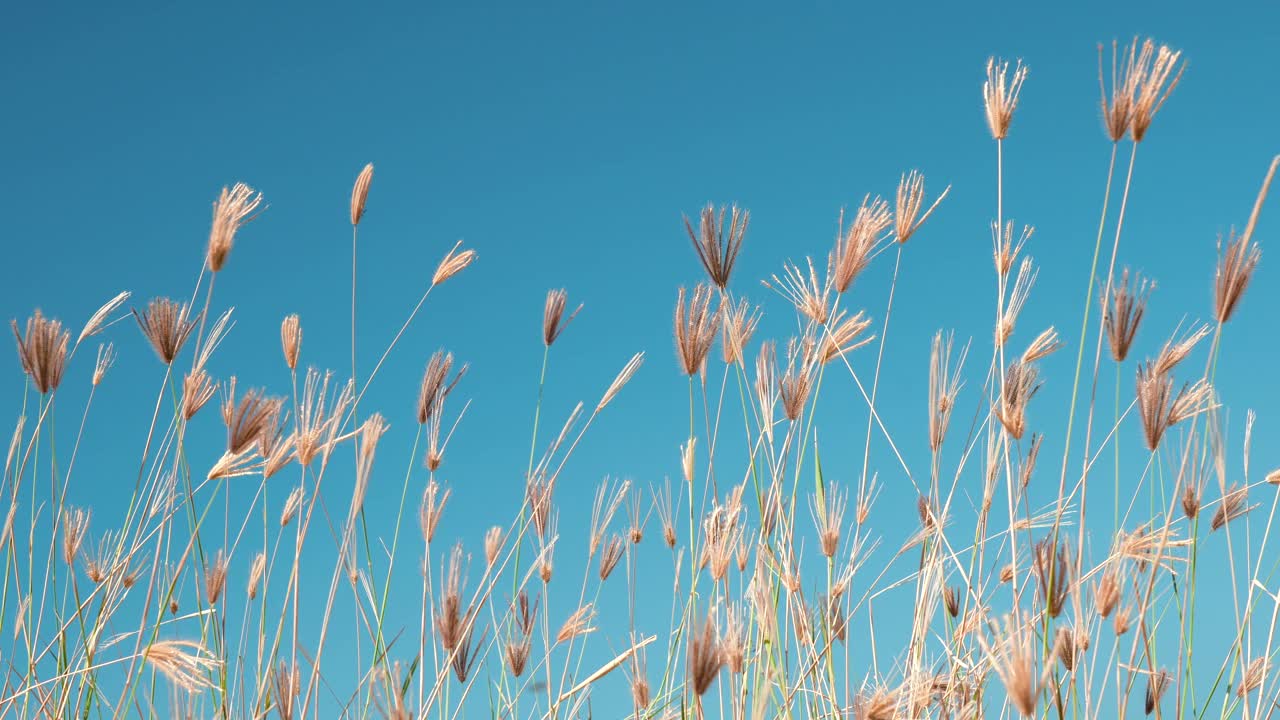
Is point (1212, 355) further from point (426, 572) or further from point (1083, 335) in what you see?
point (426, 572)

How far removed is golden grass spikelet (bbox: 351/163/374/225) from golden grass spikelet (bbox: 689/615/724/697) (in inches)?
53.5

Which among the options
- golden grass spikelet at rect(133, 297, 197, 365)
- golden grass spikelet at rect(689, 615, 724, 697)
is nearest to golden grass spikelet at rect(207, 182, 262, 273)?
golden grass spikelet at rect(133, 297, 197, 365)

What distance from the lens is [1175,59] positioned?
1.69m

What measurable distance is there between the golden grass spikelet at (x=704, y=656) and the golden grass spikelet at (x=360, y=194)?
4.46 ft

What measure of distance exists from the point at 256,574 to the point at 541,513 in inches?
27.9

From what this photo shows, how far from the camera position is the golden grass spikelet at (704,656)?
1.26 m

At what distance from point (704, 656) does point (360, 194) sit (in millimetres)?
1423

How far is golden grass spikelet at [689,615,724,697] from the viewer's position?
1262 millimetres

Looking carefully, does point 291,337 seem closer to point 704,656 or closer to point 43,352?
point 43,352

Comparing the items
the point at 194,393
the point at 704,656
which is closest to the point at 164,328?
the point at 194,393

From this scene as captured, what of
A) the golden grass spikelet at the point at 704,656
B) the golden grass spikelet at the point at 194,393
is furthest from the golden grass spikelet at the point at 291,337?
the golden grass spikelet at the point at 704,656

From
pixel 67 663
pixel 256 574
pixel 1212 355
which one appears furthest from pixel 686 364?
pixel 67 663

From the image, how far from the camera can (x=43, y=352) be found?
2080 millimetres

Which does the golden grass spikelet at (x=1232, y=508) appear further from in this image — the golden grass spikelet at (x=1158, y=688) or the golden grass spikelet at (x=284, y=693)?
the golden grass spikelet at (x=284, y=693)
